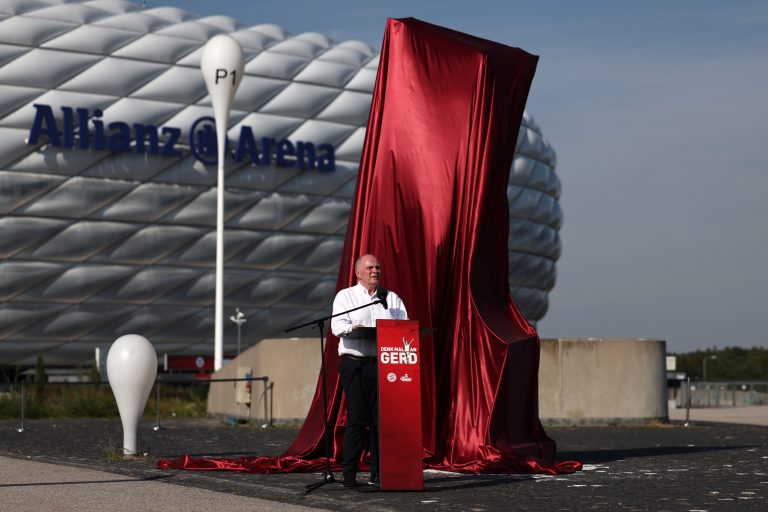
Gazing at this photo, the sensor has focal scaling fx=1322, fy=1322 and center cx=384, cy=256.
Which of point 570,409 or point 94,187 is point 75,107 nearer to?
point 94,187

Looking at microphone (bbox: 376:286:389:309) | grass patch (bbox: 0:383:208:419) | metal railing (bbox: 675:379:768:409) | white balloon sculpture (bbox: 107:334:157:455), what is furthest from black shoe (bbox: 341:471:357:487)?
metal railing (bbox: 675:379:768:409)

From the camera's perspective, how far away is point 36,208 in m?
35.0

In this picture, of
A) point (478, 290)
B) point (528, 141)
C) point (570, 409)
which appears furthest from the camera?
point (528, 141)

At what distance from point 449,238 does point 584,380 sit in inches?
281

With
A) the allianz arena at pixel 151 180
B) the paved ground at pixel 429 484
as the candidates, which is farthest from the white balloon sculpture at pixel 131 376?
the allianz arena at pixel 151 180

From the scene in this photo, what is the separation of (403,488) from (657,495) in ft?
4.80

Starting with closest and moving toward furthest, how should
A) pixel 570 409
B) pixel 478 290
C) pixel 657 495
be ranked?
pixel 657 495, pixel 478 290, pixel 570 409

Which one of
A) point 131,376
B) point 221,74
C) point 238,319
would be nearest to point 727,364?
point 238,319

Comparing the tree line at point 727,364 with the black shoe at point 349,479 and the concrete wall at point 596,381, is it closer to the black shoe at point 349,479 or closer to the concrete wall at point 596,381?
the concrete wall at point 596,381

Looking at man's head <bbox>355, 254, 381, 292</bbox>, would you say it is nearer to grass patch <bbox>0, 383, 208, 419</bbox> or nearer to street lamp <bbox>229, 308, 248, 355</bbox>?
grass patch <bbox>0, 383, 208, 419</bbox>

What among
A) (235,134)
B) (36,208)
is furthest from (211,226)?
(36,208)

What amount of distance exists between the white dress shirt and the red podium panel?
0.37m

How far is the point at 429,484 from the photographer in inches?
330

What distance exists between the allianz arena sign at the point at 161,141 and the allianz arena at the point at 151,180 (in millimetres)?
45
